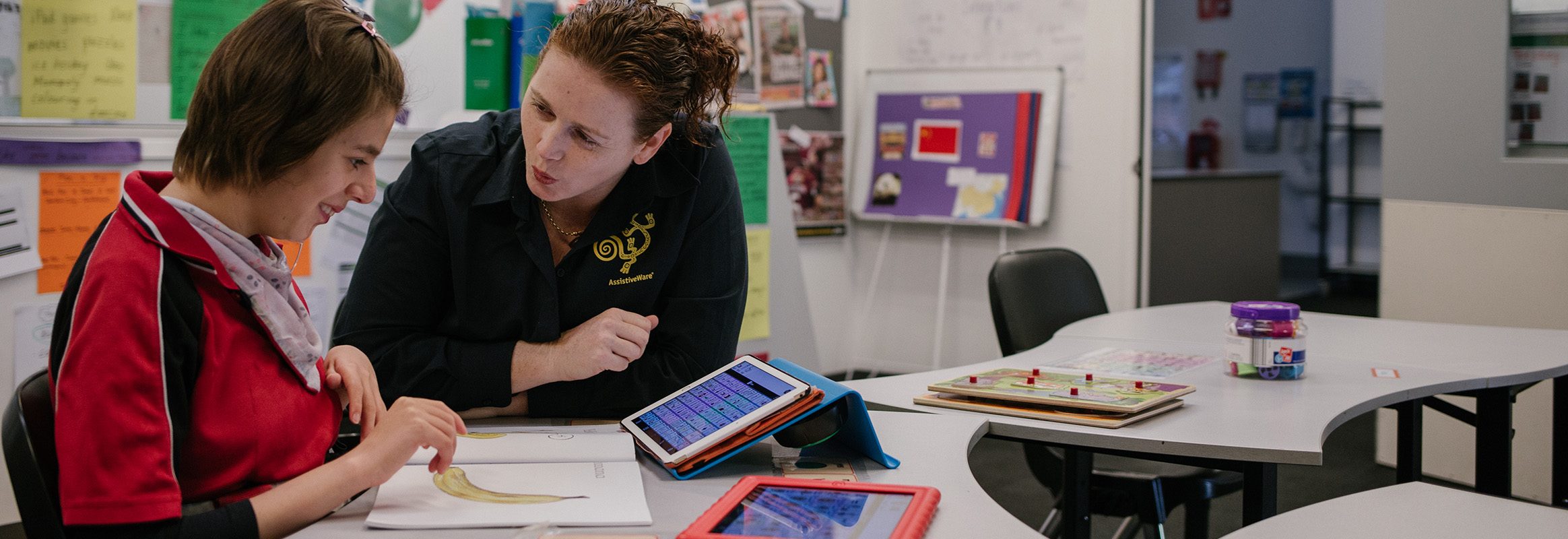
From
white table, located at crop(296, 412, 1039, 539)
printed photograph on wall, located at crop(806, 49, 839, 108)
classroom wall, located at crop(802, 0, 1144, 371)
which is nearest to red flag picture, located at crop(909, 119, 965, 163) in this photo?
classroom wall, located at crop(802, 0, 1144, 371)

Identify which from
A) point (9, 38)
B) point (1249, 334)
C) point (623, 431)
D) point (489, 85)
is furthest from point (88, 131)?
point (1249, 334)

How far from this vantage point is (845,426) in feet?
4.57

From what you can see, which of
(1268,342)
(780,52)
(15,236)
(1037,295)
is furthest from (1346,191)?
(15,236)

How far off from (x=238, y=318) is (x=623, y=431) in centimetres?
52

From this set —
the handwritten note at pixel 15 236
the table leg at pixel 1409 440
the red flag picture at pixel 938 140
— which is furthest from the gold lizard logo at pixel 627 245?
the red flag picture at pixel 938 140

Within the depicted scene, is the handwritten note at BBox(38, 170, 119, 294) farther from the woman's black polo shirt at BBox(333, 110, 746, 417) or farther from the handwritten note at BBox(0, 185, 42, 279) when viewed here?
the woman's black polo shirt at BBox(333, 110, 746, 417)

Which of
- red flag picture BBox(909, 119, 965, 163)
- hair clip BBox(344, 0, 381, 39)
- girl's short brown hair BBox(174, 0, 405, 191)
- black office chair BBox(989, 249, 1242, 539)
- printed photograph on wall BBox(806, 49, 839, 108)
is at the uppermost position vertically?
printed photograph on wall BBox(806, 49, 839, 108)

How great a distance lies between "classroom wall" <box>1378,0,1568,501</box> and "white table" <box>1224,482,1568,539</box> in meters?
2.39

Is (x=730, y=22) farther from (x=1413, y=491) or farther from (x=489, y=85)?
(x=1413, y=491)

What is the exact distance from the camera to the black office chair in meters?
2.10

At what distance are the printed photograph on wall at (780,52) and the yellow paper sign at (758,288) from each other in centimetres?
127

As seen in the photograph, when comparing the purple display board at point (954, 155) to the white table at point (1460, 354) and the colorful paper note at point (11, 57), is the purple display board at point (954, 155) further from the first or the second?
the colorful paper note at point (11, 57)

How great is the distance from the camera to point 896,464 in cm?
136

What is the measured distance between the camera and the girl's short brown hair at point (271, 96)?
3.37 feet
